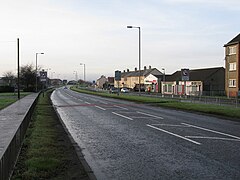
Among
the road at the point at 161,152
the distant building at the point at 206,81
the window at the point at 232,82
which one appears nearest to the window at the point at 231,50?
the window at the point at 232,82

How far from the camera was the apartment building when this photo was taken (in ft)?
162

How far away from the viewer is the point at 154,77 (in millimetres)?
94188

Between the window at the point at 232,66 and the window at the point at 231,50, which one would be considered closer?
the window at the point at 232,66

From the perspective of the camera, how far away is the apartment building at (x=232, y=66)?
49.3 meters

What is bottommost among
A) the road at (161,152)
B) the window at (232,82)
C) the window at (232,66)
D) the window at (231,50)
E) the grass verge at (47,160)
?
the road at (161,152)

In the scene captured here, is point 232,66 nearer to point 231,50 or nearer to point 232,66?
point 232,66

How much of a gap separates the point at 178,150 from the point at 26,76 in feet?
245

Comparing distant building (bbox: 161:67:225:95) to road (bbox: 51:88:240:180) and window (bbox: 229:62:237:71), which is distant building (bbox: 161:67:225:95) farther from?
road (bbox: 51:88:240:180)

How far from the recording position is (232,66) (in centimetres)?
5144

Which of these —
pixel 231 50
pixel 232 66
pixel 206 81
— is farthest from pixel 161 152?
pixel 206 81

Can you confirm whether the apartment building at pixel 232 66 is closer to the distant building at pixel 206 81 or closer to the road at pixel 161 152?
the distant building at pixel 206 81

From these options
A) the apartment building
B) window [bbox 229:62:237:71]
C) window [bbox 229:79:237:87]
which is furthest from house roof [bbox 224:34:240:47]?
window [bbox 229:79:237:87]

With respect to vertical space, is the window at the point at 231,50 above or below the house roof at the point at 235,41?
below

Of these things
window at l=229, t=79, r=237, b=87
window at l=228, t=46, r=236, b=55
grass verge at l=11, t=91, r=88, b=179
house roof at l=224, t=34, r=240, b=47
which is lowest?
grass verge at l=11, t=91, r=88, b=179
